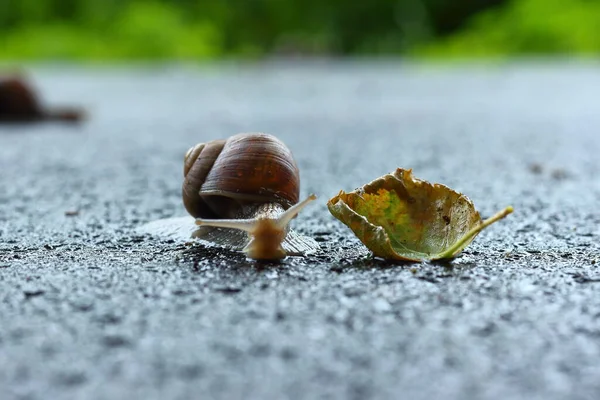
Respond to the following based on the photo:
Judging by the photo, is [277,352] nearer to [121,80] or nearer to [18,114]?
[18,114]

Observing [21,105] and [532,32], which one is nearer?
[21,105]

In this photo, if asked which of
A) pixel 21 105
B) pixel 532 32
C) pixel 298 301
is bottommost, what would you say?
pixel 21 105

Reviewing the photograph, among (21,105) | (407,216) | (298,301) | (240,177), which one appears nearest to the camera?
(298,301)

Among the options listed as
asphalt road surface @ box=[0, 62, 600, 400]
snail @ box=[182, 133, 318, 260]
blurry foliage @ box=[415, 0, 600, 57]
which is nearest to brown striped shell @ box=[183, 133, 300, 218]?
snail @ box=[182, 133, 318, 260]

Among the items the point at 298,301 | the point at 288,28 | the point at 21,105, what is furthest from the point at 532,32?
the point at 298,301

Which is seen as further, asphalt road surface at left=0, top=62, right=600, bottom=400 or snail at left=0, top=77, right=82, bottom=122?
snail at left=0, top=77, right=82, bottom=122

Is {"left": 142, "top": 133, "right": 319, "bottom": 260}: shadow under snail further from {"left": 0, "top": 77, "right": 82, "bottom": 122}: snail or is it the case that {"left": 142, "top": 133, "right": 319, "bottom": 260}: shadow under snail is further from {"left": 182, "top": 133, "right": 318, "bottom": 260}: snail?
{"left": 0, "top": 77, "right": 82, "bottom": 122}: snail

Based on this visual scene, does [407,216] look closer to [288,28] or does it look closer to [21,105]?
[21,105]
